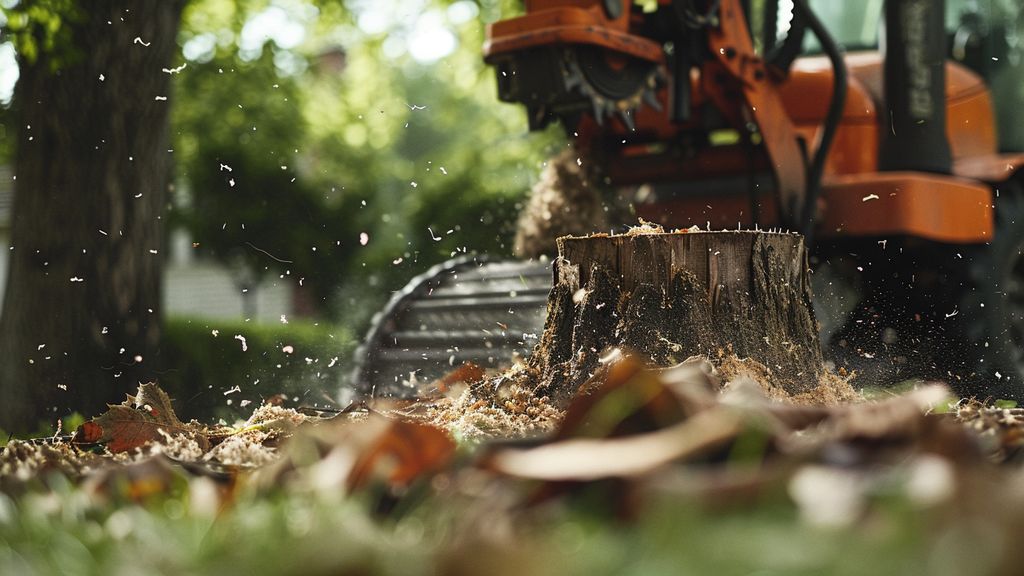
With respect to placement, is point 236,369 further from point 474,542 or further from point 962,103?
point 474,542

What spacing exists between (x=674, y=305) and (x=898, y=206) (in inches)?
107

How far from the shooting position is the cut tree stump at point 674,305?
11.2 ft

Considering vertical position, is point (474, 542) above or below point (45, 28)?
below

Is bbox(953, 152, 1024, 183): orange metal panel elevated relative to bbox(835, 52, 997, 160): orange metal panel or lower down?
lower down

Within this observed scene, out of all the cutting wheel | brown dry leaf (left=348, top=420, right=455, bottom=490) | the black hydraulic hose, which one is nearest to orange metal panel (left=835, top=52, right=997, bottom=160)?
the black hydraulic hose

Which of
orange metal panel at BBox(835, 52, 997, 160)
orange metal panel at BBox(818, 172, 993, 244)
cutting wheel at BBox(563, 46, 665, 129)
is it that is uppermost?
cutting wheel at BBox(563, 46, 665, 129)

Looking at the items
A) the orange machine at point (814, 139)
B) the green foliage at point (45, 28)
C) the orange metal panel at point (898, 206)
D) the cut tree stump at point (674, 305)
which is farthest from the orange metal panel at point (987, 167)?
the green foliage at point (45, 28)

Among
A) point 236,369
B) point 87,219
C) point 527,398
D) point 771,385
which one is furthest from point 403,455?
point 236,369

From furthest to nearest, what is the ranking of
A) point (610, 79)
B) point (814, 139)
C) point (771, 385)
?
point (814, 139) < point (610, 79) < point (771, 385)

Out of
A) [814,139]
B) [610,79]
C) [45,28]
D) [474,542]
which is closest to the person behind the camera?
[474,542]

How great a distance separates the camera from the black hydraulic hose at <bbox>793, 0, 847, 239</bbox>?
5.51 m

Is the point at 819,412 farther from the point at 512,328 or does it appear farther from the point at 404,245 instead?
the point at 404,245

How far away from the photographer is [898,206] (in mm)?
5641

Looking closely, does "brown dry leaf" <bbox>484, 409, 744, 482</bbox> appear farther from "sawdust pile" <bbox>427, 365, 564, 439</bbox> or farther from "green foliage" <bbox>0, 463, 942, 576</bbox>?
"sawdust pile" <bbox>427, 365, 564, 439</bbox>
